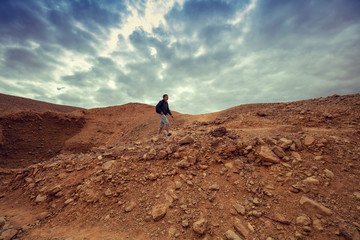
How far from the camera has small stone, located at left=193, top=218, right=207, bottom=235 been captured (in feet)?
6.99

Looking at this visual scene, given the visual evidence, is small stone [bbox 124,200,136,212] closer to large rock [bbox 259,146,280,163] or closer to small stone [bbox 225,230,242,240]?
small stone [bbox 225,230,242,240]

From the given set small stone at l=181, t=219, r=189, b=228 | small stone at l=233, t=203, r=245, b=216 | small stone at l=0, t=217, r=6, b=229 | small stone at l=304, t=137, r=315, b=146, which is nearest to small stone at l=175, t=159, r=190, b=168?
small stone at l=181, t=219, r=189, b=228

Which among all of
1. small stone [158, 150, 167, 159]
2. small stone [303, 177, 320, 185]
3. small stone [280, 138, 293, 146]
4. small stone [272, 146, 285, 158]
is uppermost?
small stone [280, 138, 293, 146]

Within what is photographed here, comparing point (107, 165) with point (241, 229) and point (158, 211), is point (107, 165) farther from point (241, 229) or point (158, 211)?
point (241, 229)

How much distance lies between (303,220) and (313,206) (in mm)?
320

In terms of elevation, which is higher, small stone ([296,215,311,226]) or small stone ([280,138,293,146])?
small stone ([280,138,293,146])

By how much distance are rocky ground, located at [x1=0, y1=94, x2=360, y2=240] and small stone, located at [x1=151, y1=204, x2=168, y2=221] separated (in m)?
0.02

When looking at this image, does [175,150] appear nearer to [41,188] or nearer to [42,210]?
[42,210]

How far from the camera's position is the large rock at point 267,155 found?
2.99 metres

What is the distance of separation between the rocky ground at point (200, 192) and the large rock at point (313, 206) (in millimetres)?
13

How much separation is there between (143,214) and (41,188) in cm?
308

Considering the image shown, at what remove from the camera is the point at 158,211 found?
2559mm

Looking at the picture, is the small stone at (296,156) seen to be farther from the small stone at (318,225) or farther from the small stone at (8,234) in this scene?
the small stone at (8,234)

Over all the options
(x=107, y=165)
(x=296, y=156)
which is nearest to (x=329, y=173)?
(x=296, y=156)
